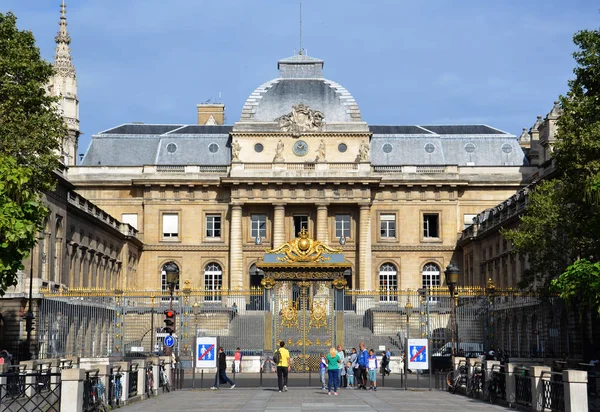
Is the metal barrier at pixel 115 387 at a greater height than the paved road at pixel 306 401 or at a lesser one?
greater

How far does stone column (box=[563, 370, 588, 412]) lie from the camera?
23.6 m

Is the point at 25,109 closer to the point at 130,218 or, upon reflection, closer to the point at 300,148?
the point at 300,148

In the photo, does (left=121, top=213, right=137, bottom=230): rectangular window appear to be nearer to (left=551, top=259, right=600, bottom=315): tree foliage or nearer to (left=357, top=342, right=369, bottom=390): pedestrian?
(left=357, top=342, right=369, bottom=390): pedestrian

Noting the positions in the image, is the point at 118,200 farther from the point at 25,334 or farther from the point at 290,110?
the point at 25,334

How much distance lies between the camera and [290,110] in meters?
79.6

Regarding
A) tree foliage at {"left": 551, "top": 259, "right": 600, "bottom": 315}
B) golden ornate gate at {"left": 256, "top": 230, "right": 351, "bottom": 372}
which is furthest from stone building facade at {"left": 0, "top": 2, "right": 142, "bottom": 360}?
tree foliage at {"left": 551, "top": 259, "right": 600, "bottom": 315}

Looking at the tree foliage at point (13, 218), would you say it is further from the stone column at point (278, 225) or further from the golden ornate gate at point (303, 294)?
the stone column at point (278, 225)

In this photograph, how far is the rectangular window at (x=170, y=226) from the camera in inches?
3140

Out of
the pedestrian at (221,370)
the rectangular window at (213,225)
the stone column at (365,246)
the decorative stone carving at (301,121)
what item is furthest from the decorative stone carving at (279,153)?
the pedestrian at (221,370)

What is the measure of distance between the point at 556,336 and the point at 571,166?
11.5 m

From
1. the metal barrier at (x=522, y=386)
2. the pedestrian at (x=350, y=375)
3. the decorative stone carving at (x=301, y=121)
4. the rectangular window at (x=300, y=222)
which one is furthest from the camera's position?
the rectangular window at (x=300, y=222)

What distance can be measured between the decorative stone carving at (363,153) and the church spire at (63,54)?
21319 millimetres

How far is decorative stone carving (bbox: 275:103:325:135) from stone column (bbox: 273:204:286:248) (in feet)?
18.5

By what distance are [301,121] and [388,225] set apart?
9.94 meters
